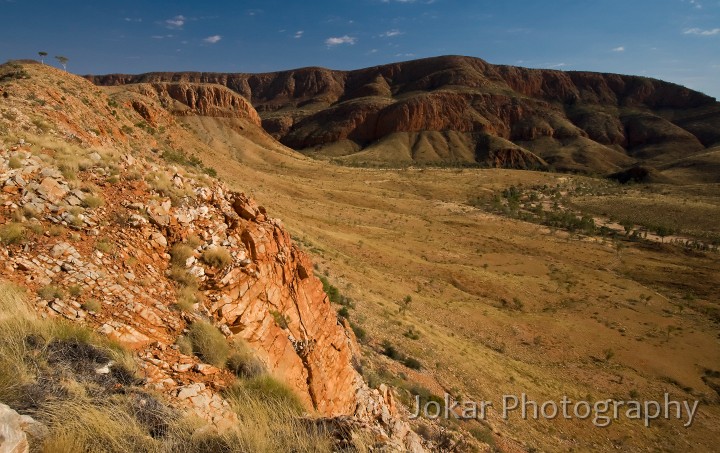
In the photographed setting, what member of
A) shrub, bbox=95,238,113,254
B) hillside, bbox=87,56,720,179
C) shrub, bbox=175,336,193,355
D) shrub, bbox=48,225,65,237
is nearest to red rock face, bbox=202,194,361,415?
shrub, bbox=175,336,193,355

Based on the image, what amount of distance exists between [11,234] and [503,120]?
14136 centimetres

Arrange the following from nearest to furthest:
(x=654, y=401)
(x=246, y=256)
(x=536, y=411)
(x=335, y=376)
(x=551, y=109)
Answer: (x=246, y=256), (x=335, y=376), (x=536, y=411), (x=654, y=401), (x=551, y=109)

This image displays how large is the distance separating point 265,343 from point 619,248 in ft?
138

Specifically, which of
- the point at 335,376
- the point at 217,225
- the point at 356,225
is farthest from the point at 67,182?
the point at 356,225

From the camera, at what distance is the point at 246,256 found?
677 cm

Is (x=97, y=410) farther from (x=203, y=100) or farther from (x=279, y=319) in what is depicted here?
(x=203, y=100)

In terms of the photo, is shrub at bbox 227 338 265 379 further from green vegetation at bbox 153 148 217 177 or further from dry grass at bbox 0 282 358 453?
green vegetation at bbox 153 148 217 177

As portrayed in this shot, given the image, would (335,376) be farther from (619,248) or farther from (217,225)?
(619,248)

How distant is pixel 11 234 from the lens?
15.9 ft

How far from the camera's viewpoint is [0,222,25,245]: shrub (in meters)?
4.81

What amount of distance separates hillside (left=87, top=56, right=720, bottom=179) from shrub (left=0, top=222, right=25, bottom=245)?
98009mm

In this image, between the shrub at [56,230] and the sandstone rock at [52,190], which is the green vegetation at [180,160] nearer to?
the sandstone rock at [52,190]

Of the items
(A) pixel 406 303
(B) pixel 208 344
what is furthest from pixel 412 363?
(B) pixel 208 344

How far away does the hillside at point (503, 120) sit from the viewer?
377ft
